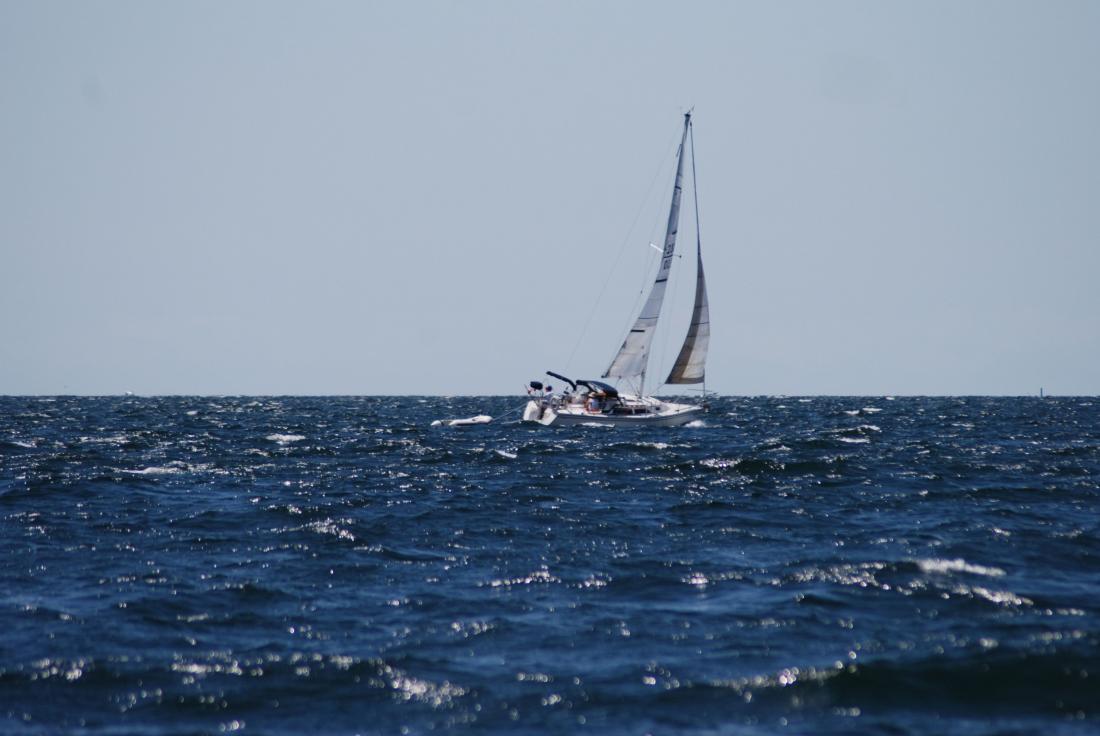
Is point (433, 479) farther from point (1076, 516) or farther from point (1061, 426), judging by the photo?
point (1061, 426)

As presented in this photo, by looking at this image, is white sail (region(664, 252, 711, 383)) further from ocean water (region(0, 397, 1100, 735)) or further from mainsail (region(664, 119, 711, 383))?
ocean water (region(0, 397, 1100, 735))

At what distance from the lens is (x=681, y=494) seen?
23188 mm

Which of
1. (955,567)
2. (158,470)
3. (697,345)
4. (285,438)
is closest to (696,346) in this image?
(697,345)

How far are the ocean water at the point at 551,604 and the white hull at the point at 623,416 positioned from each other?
22.8 meters

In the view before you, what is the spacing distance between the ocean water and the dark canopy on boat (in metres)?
25.1

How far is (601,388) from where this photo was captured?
53281mm

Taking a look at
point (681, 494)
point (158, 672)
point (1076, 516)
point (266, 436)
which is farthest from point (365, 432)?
point (158, 672)

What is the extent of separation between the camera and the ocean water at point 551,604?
8.77 metres

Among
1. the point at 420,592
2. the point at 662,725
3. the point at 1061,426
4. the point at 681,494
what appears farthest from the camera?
the point at 1061,426

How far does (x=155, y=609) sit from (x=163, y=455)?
23809mm

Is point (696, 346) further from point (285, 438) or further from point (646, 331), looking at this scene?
point (285, 438)

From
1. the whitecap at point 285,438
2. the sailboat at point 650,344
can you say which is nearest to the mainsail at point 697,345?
the sailboat at point 650,344

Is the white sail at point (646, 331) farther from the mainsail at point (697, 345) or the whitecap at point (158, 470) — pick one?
the whitecap at point (158, 470)

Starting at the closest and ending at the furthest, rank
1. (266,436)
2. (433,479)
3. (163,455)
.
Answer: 1. (433,479)
2. (163,455)
3. (266,436)
